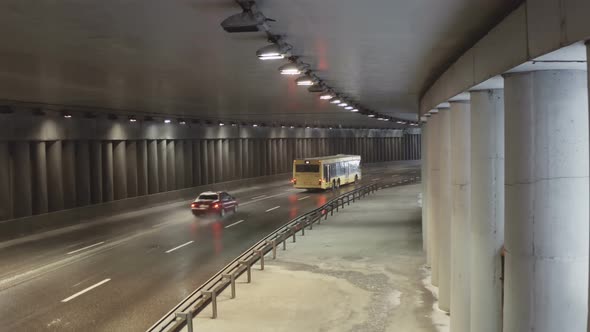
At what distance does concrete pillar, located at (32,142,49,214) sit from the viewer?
28625 mm

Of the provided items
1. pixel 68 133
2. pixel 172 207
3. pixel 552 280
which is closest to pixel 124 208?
pixel 172 207

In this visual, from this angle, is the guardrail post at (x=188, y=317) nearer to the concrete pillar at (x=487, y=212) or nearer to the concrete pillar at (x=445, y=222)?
the concrete pillar at (x=487, y=212)

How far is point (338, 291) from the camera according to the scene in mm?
14672

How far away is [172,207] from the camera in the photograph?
37.0 m

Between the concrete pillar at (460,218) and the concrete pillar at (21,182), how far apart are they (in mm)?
21234

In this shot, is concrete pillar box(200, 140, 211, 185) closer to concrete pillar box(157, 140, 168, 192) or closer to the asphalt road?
concrete pillar box(157, 140, 168, 192)

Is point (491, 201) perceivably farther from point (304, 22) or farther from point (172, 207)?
point (172, 207)

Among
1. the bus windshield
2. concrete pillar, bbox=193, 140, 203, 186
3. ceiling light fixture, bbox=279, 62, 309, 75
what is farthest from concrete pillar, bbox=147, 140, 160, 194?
ceiling light fixture, bbox=279, 62, 309, 75

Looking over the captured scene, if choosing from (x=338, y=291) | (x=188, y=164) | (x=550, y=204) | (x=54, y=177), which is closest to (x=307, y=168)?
(x=188, y=164)

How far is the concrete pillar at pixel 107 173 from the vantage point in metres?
34.4

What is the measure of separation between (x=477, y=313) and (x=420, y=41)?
440 cm

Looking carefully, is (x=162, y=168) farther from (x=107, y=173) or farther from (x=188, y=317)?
(x=188, y=317)

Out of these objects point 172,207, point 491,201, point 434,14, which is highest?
point 434,14

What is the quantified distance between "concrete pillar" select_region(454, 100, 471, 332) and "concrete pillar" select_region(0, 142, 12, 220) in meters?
20.4
